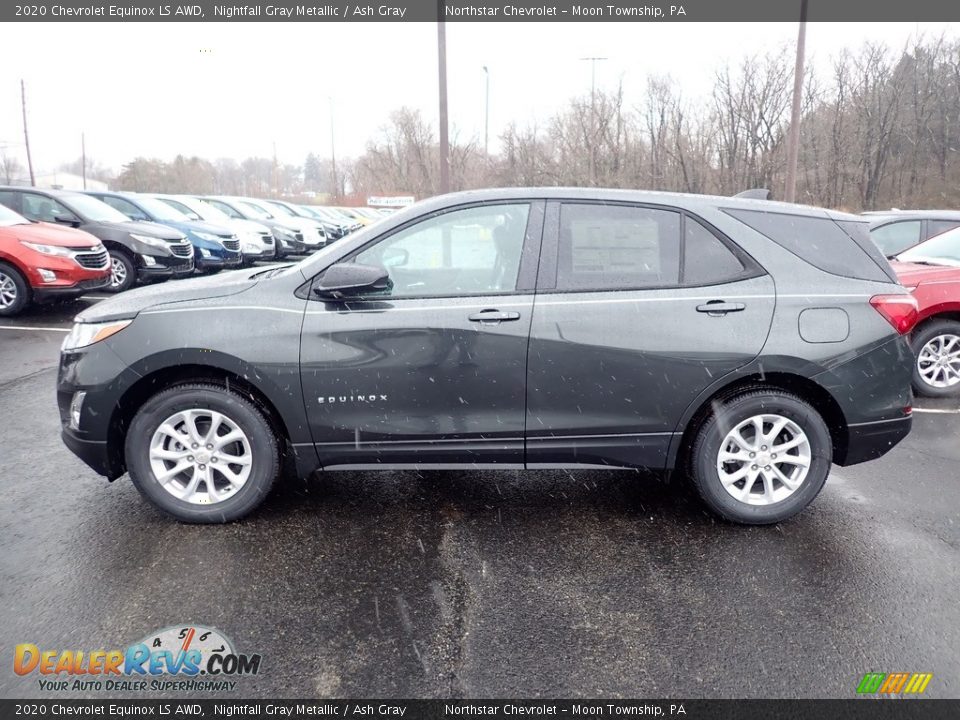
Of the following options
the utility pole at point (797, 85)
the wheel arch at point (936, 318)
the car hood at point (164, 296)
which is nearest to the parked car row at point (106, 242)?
the car hood at point (164, 296)

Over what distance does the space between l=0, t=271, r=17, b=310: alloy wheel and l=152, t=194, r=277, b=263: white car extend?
20.5 ft

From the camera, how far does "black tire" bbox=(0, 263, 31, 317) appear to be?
360 inches

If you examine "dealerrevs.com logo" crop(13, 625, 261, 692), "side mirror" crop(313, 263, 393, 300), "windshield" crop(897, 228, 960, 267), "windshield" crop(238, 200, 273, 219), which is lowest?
"dealerrevs.com logo" crop(13, 625, 261, 692)

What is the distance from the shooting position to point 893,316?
3516 millimetres

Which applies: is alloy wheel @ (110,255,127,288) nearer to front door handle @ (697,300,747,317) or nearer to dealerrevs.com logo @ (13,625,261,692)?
dealerrevs.com logo @ (13,625,261,692)

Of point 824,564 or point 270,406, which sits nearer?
point 824,564

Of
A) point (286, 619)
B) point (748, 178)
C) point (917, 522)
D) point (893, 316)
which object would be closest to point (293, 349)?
point (286, 619)

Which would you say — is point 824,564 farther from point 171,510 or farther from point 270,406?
point 171,510

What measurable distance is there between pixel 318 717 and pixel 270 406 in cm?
169

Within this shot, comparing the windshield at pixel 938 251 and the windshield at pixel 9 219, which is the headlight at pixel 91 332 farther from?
the windshield at pixel 9 219

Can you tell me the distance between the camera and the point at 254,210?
2034cm

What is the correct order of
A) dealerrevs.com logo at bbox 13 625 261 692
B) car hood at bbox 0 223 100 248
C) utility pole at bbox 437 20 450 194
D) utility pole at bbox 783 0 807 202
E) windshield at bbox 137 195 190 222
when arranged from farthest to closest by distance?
utility pole at bbox 783 0 807 202 < windshield at bbox 137 195 190 222 < utility pole at bbox 437 20 450 194 < car hood at bbox 0 223 100 248 < dealerrevs.com logo at bbox 13 625 261 692

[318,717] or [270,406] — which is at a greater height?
[270,406]

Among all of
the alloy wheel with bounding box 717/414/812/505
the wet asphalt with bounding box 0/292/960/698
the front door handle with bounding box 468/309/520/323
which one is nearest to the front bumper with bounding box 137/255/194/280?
the wet asphalt with bounding box 0/292/960/698
